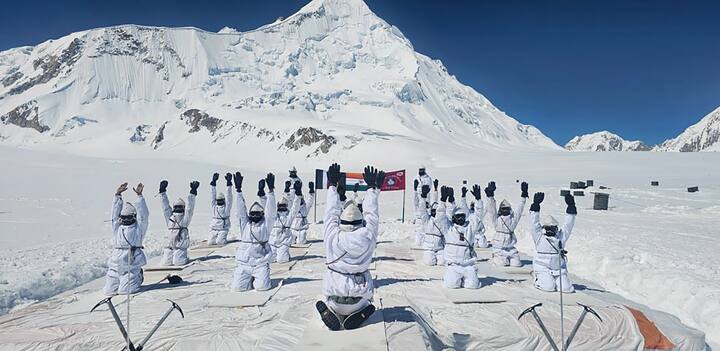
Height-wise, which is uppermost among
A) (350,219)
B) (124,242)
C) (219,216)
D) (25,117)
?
(25,117)

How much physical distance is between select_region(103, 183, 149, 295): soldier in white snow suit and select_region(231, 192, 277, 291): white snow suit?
1741mm

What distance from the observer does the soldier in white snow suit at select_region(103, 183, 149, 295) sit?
25.4ft

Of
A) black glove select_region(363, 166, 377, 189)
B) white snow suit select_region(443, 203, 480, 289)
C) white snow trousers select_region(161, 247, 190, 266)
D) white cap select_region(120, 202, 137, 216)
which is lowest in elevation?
white snow trousers select_region(161, 247, 190, 266)

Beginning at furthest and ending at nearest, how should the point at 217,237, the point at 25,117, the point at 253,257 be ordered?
the point at 25,117, the point at 217,237, the point at 253,257

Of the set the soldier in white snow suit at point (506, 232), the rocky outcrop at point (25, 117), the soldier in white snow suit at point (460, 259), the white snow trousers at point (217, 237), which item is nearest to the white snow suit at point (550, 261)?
the soldier in white snow suit at point (460, 259)

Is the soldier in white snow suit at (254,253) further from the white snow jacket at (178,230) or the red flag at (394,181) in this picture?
the red flag at (394,181)

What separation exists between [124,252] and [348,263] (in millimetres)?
4895

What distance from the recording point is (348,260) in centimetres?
510

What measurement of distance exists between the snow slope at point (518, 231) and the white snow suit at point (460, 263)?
64cm

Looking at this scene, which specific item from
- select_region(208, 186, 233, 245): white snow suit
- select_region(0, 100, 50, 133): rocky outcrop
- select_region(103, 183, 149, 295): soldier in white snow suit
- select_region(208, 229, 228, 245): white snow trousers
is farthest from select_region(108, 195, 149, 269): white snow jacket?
select_region(0, 100, 50, 133): rocky outcrop

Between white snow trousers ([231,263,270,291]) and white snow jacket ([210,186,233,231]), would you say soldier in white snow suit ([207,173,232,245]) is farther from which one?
white snow trousers ([231,263,270,291])

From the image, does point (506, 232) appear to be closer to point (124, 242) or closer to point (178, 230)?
point (178, 230)

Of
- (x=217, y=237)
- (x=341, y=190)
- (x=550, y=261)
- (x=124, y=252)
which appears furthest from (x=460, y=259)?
(x=217, y=237)

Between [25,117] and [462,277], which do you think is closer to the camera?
[462,277]
